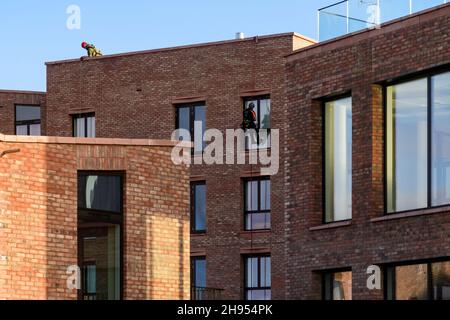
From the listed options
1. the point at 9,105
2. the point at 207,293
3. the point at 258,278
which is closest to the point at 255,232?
the point at 258,278

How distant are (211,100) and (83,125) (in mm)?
6594

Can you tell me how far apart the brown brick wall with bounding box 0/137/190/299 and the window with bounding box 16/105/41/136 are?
31.3 metres

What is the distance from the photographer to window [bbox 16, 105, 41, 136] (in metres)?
61.8

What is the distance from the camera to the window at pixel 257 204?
177ft

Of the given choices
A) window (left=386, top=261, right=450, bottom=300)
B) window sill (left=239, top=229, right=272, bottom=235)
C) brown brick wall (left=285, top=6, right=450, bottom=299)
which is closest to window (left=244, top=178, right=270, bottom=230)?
window sill (left=239, top=229, right=272, bottom=235)

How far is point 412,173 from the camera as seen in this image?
3192 cm

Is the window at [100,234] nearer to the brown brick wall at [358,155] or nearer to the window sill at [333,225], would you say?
the window sill at [333,225]

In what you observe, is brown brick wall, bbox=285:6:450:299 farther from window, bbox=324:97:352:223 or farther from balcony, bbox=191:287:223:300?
balcony, bbox=191:287:223:300

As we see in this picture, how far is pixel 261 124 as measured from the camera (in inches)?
2162

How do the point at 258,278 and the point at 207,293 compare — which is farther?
the point at 258,278

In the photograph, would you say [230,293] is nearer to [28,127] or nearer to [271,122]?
[271,122]

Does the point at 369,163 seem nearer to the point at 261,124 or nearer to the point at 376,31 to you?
the point at 376,31

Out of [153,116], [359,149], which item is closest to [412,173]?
[359,149]
